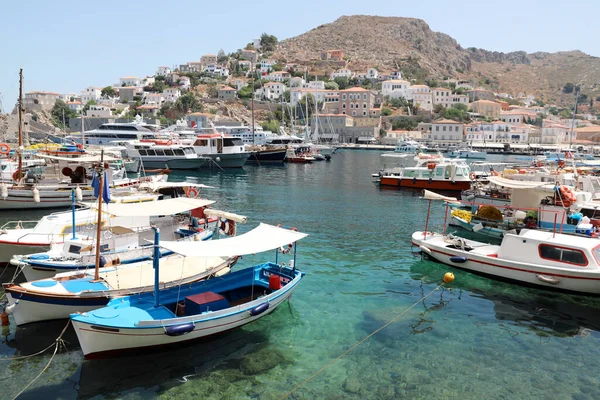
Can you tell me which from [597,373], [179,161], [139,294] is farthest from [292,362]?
[179,161]

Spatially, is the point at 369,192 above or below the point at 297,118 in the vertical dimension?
below

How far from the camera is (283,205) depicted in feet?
107

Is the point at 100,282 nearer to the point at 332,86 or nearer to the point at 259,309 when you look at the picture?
the point at 259,309

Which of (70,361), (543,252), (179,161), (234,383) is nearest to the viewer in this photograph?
(234,383)

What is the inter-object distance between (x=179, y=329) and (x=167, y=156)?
50090 mm

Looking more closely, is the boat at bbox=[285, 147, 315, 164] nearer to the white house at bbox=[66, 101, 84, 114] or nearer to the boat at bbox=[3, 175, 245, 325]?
the boat at bbox=[3, 175, 245, 325]

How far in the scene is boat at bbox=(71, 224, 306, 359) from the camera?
9916 mm

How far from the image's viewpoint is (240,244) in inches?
470

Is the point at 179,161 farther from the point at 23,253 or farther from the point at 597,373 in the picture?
the point at 597,373

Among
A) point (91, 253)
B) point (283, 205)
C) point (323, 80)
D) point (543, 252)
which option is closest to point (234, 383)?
point (91, 253)

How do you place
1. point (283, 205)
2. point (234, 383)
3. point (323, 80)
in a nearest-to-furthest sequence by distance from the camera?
point (234, 383), point (283, 205), point (323, 80)

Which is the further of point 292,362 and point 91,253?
point 91,253

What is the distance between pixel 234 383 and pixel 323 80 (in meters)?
167

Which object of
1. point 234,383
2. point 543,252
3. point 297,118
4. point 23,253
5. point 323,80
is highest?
point 323,80
